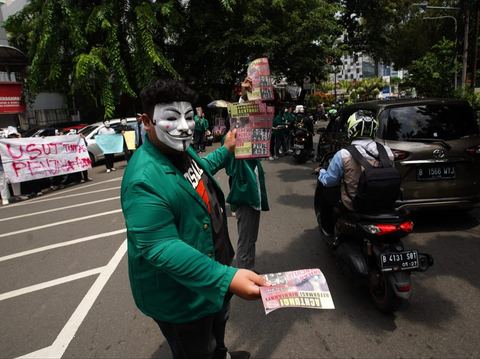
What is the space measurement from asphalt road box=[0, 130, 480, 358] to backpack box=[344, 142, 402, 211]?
3.10ft

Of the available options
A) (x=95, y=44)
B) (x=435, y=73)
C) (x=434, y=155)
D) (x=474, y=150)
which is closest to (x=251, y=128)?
(x=434, y=155)

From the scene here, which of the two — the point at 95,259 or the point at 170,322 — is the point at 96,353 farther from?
the point at 95,259

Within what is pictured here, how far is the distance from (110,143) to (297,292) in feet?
37.5

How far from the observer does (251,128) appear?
2.48 m

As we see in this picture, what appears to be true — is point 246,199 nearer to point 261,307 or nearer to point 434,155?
point 261,307

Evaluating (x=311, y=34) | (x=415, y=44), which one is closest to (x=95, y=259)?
(x=311, y=34)

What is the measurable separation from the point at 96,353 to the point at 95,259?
2.01m

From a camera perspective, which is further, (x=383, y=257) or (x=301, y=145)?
Answer: (x=301, y=145)

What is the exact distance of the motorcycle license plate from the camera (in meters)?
2.67

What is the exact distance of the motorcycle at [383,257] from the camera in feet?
8.79

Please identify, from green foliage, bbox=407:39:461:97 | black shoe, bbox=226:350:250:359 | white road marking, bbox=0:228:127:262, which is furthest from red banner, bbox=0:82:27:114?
black shoe, bbox=226:350:250:359

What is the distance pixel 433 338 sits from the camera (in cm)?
255

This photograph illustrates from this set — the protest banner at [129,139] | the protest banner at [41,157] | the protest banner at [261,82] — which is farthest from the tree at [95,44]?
the protest banner at [261,82]

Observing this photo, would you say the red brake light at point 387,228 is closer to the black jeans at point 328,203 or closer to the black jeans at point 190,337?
the black jeans at point 328,203
